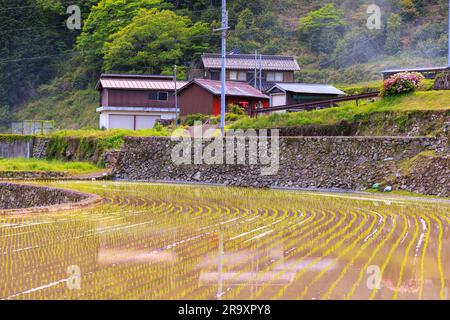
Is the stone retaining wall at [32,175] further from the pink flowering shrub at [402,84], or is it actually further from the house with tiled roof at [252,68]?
the house with tiled roof at [252,68]

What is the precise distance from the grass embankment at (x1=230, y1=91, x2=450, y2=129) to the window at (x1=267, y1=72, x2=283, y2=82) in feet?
65.2

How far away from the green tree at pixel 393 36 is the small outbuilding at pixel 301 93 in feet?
52.4

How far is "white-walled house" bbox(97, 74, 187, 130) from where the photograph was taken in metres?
45.7

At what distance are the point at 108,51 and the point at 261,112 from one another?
23954 mm

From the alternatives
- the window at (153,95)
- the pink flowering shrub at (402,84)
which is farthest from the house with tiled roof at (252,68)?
the pink flowering shrub at (402,84)

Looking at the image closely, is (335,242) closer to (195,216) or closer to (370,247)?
(370,247)

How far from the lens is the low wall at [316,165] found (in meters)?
21.4

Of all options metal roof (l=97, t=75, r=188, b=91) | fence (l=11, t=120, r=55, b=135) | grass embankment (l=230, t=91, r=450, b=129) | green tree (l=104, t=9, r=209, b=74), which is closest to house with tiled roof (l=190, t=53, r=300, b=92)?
metal roof (l=97, t=75, r=188, b=91)

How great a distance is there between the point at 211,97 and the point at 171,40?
43.3ft

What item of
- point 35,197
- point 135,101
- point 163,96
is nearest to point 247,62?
point 163,96

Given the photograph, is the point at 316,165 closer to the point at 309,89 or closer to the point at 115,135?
the point at 115,135

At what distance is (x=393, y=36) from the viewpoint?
180 feet

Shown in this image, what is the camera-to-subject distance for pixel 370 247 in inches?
392

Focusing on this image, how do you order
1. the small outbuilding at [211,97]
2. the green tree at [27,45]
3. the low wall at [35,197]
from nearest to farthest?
the low wall at [35,197], the small outbuilding at [211,97], the green tree at [27,45]
